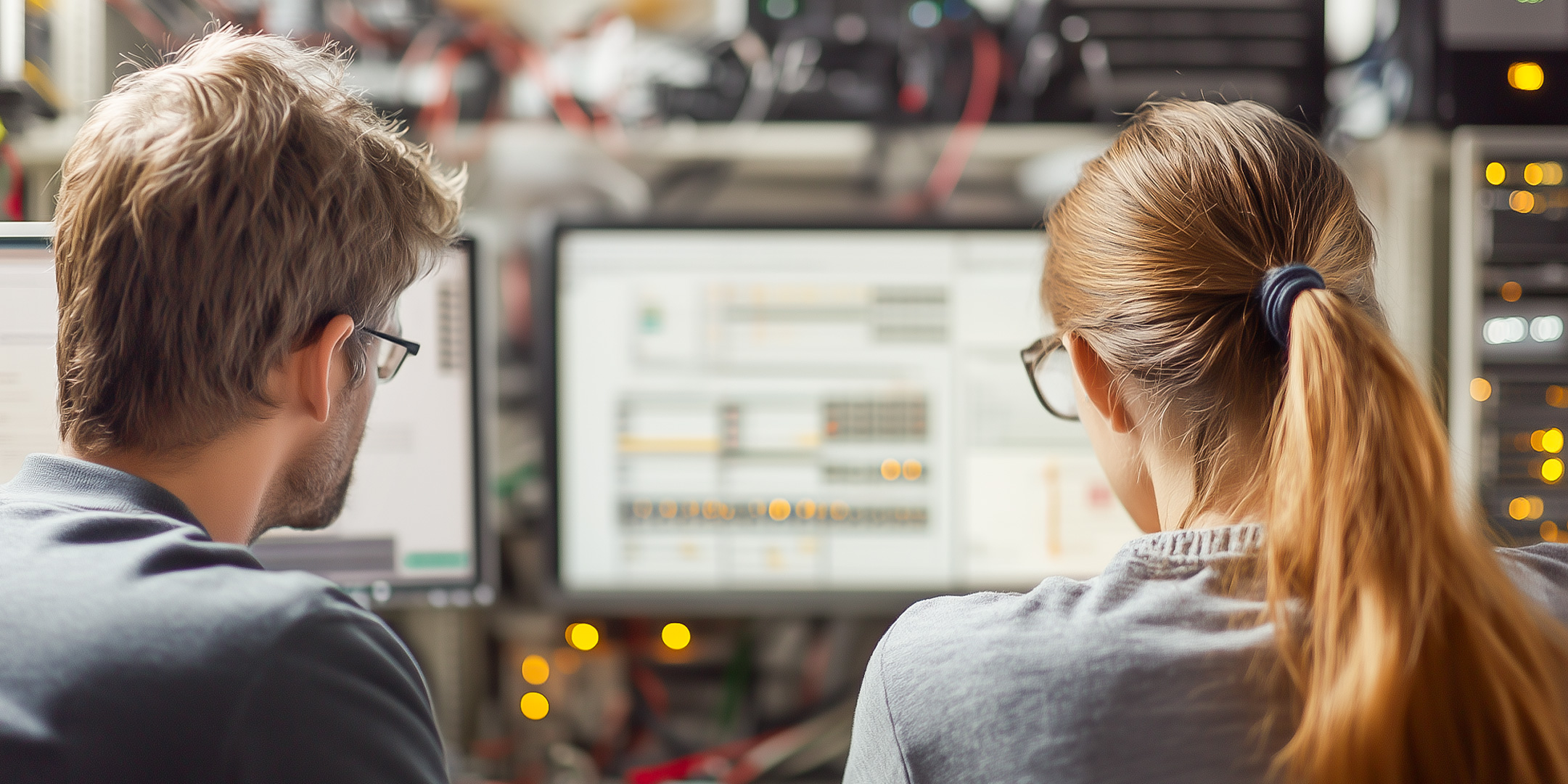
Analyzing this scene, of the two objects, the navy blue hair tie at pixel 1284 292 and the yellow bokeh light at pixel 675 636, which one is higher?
the navy blue hair tie at pixel 1284 292

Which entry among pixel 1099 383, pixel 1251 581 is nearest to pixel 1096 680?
pixel 1251 581

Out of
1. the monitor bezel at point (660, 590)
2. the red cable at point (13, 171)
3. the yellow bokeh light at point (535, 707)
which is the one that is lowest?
the yellow bokeh light at point (535, 707)

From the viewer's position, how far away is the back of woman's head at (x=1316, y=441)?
1.37 ft

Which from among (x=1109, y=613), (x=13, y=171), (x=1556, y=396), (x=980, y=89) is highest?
(x=980, y=89)

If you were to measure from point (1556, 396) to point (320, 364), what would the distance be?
111cm

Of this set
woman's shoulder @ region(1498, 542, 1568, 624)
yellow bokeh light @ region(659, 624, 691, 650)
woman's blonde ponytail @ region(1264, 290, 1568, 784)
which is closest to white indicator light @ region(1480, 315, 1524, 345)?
woman's shoulder @ region(1498, 542, 1568, 624)

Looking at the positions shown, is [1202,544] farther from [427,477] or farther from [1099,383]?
[427,477]

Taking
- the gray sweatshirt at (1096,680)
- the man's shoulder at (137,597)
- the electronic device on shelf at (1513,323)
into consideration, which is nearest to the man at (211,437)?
the man's shoulder at (137,597)

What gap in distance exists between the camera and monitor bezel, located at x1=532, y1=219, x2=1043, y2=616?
958mm

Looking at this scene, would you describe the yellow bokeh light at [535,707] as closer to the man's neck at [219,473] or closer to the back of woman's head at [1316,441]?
the man's neck at [219,473]

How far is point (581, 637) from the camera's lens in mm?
1073

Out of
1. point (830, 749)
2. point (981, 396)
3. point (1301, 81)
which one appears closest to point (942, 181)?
point (981, 396)

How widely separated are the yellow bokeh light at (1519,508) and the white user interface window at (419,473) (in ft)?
3.50

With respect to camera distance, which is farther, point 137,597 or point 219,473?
point 219,473
